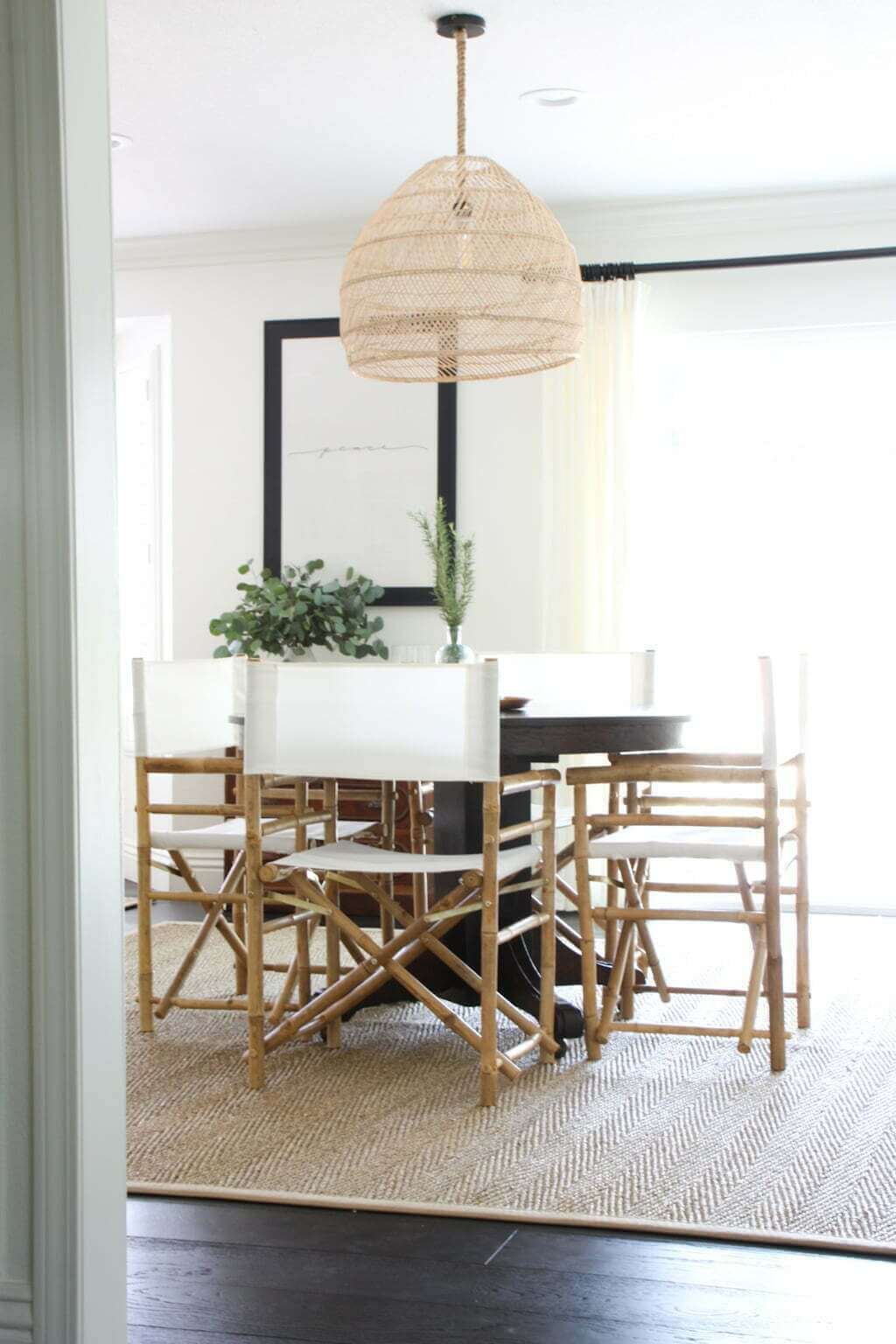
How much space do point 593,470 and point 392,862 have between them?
2772mm

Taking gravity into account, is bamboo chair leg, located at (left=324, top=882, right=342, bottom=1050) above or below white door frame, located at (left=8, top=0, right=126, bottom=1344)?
below

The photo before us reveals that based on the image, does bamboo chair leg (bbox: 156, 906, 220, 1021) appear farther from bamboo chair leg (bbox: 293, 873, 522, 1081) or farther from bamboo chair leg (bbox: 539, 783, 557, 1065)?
bamboo chair leg (bbox: 539, 783, 557, 1065)

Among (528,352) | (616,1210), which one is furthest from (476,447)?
(616,1210)

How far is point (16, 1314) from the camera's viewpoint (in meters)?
1.94

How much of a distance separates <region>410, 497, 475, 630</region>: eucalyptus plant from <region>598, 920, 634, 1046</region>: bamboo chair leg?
1.00 m

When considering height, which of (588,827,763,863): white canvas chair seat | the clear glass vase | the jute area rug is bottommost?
the jute area rug

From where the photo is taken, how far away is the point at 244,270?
613cm

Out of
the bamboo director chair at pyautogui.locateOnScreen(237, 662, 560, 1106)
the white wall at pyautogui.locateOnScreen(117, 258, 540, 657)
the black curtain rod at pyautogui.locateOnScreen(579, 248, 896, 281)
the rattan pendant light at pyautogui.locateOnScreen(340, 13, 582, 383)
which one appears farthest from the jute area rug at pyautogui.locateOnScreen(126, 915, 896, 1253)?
the black curtain rod at pyautogui.locateOnScreen(579, 248, 896, 281)

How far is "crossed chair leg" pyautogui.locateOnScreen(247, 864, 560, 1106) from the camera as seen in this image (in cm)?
322

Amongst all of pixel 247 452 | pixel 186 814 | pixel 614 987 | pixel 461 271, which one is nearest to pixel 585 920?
pixel 614 987

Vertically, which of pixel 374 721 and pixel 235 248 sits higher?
pixel 235 248

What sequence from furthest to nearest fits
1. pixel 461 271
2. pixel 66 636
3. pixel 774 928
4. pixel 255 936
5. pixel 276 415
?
pixel 276 415, pixel 461 271, pixel 774 928, pixel 255 936, pixel 66 636

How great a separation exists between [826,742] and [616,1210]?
340cm

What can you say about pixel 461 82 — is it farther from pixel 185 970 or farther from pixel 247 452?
pixel 185 970
